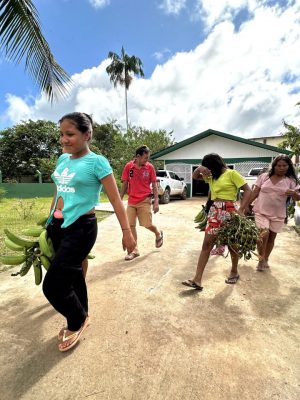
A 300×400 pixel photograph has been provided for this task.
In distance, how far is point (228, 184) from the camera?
140 inches

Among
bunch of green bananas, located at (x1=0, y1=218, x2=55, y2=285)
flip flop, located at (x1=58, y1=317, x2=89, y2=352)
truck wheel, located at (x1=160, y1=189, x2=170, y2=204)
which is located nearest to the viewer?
flip flop, located at (x1=58, y1=317, x2=89, y2=352)

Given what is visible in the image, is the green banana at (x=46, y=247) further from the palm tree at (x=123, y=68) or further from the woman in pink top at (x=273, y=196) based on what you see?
the palm tree at (x=123, y=68)

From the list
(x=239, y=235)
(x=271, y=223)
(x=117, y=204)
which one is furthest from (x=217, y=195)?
(x=117, y=204)

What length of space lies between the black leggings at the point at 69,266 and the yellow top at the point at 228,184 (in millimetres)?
1804

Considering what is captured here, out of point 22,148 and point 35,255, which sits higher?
point 22,148

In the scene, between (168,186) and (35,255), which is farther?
(168,186)

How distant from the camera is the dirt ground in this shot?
202 cm

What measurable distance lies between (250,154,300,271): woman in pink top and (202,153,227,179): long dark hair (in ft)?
2.85

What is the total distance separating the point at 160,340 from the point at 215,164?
2.14 m

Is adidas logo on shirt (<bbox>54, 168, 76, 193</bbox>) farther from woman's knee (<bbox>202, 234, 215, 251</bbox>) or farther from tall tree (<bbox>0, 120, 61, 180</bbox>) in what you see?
tall tree (<bbox>0, 120, 61, 180</bbox>)

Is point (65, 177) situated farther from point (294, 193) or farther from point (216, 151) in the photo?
point (216, 151)

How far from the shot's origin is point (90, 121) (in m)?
2.43

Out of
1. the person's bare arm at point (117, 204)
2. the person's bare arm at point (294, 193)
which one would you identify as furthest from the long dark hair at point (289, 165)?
the person's bare arm at point (117, 204)

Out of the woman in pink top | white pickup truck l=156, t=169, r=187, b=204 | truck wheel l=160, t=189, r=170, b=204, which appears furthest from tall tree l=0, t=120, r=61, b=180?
the woman in pink top
